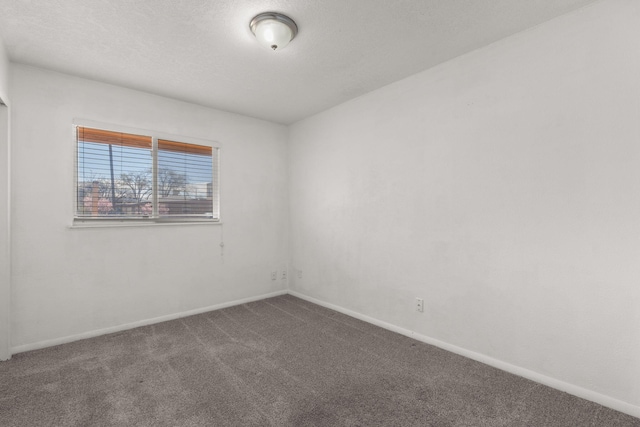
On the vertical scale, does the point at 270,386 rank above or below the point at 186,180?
below

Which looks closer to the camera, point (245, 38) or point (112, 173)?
point (245, 38)

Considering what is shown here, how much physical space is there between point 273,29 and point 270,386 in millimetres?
2491

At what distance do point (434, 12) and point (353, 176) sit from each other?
1.82m

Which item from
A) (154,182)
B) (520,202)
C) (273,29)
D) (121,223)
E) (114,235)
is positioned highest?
(273,29)

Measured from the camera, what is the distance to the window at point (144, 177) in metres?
3.03

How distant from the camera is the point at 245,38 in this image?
2307 mm

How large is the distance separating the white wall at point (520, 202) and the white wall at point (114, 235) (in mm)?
1555

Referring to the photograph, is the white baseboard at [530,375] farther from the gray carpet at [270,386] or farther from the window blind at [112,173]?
the window blind at [112,173]

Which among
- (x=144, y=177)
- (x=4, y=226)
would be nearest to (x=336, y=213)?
(x=144, y=177)

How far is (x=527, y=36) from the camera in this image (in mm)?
2225

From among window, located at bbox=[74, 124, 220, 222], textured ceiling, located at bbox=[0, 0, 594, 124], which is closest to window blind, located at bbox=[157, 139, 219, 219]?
window, located at bbox=[74, 124, 220, 222]

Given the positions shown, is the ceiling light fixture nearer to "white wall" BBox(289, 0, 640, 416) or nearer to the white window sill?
"white wall" BBox(289, 0, 640, 416)

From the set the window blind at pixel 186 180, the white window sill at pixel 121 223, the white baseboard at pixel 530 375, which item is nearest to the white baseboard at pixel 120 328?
the white window sill at pixel 121 223

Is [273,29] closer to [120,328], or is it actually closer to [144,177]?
[144,177]
